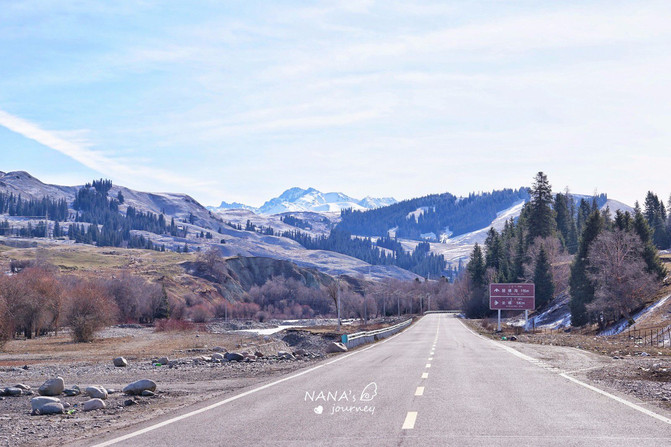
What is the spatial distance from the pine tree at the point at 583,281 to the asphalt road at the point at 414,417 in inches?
2365

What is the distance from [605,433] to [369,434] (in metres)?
3.55

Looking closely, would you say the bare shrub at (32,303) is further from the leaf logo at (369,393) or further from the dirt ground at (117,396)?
the leaf logo at (369,393)

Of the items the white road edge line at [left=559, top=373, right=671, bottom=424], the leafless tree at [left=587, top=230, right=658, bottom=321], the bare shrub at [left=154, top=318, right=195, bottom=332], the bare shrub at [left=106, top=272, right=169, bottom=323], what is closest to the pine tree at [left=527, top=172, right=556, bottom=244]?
the leafless tree at [left=587, top=230, right=658, bottom=321]

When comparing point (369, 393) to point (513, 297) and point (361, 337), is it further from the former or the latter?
point (513, 297)

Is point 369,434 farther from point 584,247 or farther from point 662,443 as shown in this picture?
point 584,247

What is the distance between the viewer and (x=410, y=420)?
11156mm

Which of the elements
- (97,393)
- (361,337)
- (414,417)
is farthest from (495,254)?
(414,417)

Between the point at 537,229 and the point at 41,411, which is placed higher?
the point at 537,229

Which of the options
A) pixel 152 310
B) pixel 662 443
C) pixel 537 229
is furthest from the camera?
pixel 152 310

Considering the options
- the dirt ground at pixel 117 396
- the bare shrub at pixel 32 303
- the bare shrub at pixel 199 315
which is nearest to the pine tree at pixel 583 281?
the dirt ground at pixel 117 396

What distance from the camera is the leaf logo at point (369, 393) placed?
14.2 m

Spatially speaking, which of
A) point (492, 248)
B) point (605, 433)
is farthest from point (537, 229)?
point (605, 433)

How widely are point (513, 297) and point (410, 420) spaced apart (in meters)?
66.1

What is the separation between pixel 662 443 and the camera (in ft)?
29.8
